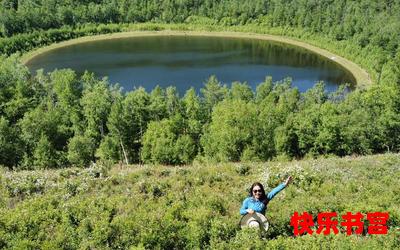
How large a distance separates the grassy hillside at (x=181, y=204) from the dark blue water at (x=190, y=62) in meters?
61.1

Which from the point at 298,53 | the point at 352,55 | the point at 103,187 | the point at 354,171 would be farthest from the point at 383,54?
the point at 103,187

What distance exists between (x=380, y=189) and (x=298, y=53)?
350 ft

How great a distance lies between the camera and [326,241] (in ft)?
42.2

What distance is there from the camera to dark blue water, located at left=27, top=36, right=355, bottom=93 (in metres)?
93.3

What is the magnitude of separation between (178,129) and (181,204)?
35.4m

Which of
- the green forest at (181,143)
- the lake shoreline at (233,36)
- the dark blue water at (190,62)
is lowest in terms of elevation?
the dark blue water at (190,62)

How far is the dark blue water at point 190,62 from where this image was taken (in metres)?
93.3

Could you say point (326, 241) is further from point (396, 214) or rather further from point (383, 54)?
point (383, 54)

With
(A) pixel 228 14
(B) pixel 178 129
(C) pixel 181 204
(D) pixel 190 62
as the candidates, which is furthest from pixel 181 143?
(A) pixel 228 14

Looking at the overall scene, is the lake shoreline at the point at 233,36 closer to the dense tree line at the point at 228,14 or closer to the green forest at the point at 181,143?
the green forest at the point at 181,143

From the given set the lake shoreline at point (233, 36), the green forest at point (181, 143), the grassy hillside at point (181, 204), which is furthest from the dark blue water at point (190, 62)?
the grassy hillside at point (181, 204)

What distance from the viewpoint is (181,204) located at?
53.7 feet

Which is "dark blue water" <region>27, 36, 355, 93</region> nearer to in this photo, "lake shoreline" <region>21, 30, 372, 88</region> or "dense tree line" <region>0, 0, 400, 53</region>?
"lake shoreline" <region>21, 30, 372, 88</region>

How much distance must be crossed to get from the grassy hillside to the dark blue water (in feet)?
200
